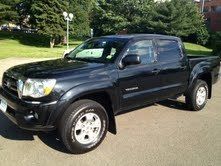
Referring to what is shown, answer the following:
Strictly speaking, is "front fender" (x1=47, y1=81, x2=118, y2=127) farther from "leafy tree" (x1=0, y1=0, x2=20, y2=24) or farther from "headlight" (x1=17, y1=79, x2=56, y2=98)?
"leafy tree" (x1=0, y1=0, x2=20, y2=24)

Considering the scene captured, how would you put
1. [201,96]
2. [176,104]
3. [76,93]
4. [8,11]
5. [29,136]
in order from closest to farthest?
[76,93] → [29,136] → [201,96] → [176,104] → [8,11]

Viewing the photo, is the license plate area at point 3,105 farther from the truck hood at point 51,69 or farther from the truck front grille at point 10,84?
the truck hood at point 51,69

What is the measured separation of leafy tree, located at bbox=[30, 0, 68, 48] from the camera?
4094cm

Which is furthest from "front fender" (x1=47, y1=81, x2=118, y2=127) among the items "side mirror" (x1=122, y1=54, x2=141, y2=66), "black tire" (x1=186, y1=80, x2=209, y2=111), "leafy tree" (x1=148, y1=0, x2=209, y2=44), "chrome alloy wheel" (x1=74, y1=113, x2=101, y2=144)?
"leafy tree" (x1=148, y1=0, x2=209, y2=44)

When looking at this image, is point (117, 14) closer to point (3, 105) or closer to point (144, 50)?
point (144, 50)

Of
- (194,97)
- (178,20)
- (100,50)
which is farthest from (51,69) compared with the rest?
(178,20)

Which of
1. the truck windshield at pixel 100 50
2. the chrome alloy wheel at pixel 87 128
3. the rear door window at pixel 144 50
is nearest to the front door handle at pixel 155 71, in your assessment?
the rear door window at pixel 144 50

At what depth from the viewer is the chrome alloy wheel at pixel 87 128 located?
517 cm

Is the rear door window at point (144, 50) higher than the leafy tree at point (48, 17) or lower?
lower

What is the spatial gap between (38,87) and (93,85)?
33.2 inches

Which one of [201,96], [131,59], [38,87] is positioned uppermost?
[131,59]

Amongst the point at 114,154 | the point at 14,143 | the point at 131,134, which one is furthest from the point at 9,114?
the point at 131,134

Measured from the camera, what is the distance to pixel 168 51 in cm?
683

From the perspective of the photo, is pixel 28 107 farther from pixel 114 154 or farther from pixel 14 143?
pixel 114 154
